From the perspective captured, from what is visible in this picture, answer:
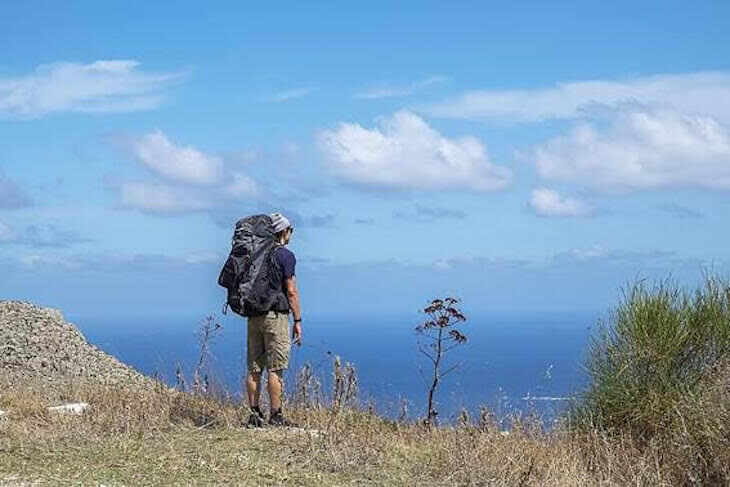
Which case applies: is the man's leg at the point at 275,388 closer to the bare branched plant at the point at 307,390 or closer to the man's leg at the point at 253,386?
the man's leg at the point at 253,386

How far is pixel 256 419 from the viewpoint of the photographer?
38.7ft

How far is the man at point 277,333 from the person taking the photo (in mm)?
11586

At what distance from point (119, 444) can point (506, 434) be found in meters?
4.12

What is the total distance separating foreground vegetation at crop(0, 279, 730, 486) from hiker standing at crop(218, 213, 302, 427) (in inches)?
23.5

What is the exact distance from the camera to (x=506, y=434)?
1188 centimetres

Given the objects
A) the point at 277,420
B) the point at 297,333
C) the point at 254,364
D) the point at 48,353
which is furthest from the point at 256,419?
the point at 48,353

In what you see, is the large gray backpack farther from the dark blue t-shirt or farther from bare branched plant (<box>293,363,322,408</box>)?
bare branched plant (<box>293,363,322,408</box>)

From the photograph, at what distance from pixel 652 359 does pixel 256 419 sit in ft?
15.0

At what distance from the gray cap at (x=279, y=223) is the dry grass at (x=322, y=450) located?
7.01 ft

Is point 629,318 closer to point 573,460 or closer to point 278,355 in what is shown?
point 573,460

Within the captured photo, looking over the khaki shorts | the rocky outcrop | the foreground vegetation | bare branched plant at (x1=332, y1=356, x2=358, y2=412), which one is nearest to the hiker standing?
the khaki shorts

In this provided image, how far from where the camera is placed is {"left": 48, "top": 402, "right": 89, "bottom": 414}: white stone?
1246 cm

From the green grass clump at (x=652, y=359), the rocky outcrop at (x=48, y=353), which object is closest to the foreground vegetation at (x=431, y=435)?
the green grass clump at (x=652, y=359)

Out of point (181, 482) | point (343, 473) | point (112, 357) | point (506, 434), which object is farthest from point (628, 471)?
point (112, 357)
